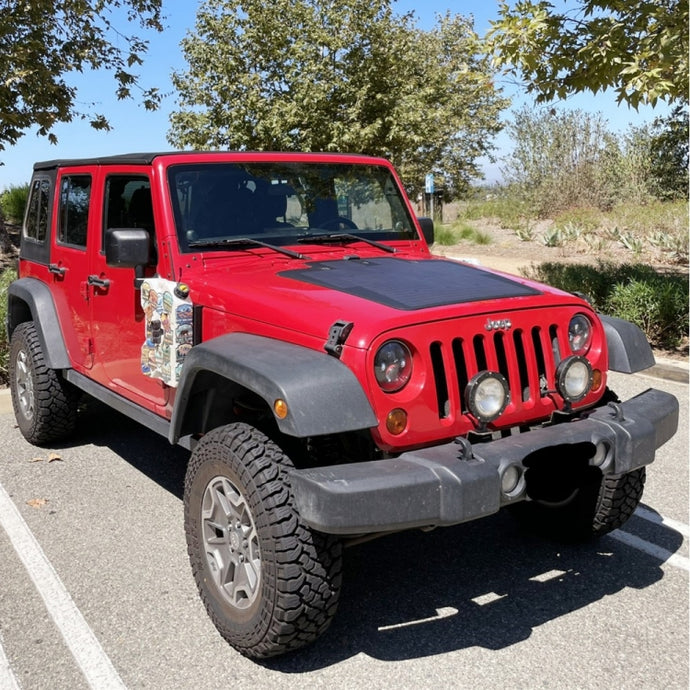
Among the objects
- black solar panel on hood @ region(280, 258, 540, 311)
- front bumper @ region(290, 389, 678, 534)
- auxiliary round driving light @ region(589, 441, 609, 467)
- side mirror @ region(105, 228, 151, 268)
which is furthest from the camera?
side mirror @ region(105, 228, 151, 268)

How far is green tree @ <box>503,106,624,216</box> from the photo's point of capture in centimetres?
2122

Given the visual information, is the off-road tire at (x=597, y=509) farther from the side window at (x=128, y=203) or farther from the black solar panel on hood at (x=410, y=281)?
the side window at (x=128, y=203)

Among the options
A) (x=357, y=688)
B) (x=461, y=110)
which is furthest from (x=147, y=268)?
(x=461, y=110)

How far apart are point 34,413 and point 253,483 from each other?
3.00m

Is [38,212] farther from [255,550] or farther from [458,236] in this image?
[458,236]

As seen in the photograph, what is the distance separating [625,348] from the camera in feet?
11.5

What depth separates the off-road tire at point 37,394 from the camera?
507cm

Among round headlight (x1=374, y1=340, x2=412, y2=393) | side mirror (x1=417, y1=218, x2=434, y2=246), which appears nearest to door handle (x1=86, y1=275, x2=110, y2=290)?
side mirror (x1=417, y1=218, x2=434, y2=246)

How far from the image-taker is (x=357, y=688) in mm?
2801

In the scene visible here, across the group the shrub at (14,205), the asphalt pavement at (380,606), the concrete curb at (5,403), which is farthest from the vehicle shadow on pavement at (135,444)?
the shrub at (14,205)

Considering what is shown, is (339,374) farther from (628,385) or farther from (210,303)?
(628,385)

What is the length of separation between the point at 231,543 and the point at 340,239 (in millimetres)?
1816

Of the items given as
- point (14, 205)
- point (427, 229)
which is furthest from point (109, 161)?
point (14, 205)

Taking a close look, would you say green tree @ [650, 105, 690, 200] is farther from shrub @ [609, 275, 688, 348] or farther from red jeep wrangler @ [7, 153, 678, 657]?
red jeep wrangler @ [7, 153, 678, 657]
